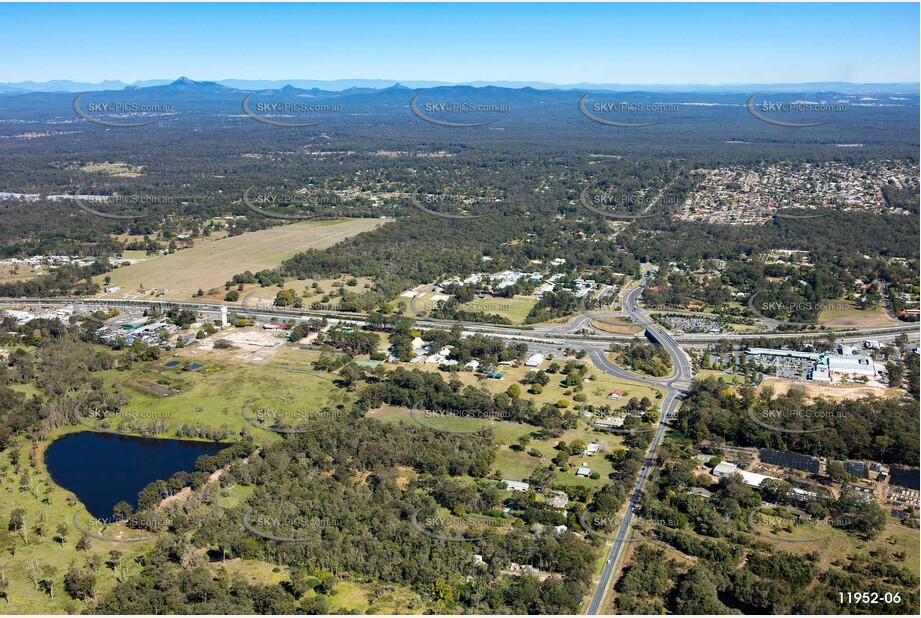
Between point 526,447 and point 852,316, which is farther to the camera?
point 852,316

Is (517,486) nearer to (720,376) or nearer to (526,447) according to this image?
(526,447)

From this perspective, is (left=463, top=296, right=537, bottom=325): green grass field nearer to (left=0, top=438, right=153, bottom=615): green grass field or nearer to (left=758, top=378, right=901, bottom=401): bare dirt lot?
(left=758, top=378, right=901, bottom=401): bare dirt lot

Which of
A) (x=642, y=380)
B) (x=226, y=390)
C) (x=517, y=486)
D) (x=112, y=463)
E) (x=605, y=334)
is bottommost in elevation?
(x=112, y=463)

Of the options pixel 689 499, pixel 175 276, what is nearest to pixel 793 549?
pixel 689 499

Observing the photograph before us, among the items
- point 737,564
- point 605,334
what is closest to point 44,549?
point 737,564

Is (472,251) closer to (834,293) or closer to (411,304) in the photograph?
(411,304)

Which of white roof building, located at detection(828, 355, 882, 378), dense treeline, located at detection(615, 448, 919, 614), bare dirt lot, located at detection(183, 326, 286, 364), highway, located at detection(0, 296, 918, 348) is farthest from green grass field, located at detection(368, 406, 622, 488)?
white roof building, located at detection(828, 355, 882, 378)

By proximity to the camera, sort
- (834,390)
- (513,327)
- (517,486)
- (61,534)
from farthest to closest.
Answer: (513,327)
(834,390)
(517,486)
(61,534)

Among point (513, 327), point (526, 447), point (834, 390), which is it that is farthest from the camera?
point (513, 327)

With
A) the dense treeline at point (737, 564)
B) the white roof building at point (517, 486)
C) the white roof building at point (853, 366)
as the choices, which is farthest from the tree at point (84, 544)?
the white roof building at point (853, 366)
